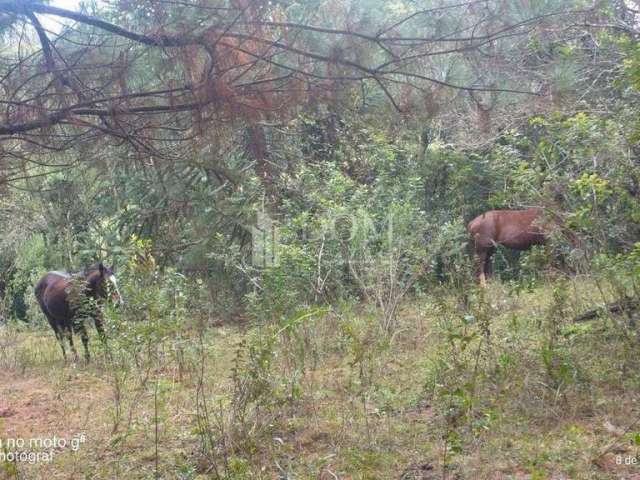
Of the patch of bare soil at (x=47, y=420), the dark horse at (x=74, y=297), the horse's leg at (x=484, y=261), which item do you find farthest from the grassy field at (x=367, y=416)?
the horse's leg at (x=484, y=261)

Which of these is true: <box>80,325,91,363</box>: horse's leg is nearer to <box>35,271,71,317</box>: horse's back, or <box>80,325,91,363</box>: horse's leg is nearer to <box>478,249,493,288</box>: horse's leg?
<box>35,271,71,317</box>: horse's back

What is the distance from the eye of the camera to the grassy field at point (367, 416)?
3434 mm

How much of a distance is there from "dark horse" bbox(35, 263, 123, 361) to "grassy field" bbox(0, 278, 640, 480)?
3.40ft

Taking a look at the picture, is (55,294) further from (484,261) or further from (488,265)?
(488,265)

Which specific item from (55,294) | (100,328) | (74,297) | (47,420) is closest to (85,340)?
(74,297)

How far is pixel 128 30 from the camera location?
3.70m

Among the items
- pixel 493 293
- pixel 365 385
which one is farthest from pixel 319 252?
pixel 365 385

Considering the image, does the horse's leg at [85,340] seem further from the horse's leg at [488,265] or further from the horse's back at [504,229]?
the horse's leg at [488,265]

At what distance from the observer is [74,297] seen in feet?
20.8

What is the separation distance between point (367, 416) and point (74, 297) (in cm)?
345

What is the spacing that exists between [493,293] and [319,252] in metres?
2.03

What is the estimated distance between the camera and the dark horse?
6.27 m

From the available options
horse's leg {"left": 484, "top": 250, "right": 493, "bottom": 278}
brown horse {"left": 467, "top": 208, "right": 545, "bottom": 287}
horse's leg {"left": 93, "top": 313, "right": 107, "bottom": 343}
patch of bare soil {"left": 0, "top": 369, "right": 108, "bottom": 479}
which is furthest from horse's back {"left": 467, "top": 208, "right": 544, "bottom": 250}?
patch of bare soil {"left": 0, "top": 369, "right": 108, "bottom": 479}

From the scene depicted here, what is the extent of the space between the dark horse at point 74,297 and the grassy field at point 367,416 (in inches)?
40.7
